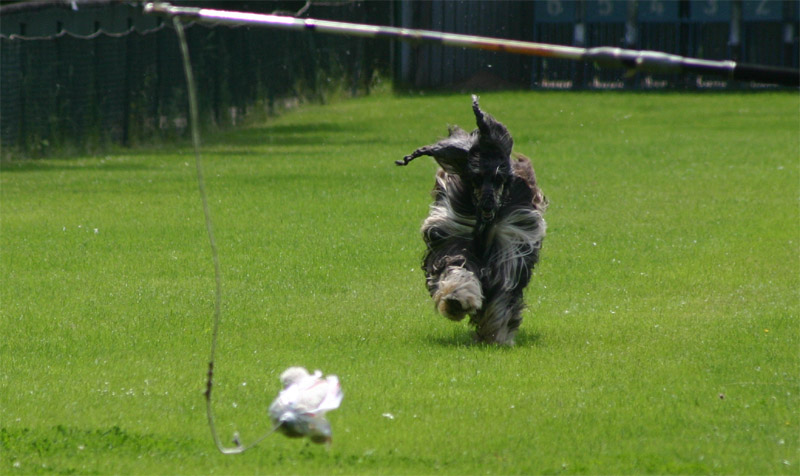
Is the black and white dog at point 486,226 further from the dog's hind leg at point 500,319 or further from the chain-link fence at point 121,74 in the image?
the chain-link fence at point 121,74

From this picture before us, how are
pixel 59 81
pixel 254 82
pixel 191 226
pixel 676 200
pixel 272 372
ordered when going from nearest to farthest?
pixel 272 372, pixel 191 226, pixel 676 200, pixel 59 81, pixel 254 82

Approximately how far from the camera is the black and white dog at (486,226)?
25.2 feet

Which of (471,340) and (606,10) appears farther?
(606,10)

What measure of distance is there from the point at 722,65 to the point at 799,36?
1158 inches

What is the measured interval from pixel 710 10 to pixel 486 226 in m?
27.1

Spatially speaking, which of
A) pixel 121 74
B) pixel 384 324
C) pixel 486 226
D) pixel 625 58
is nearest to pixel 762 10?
pixel 121 74

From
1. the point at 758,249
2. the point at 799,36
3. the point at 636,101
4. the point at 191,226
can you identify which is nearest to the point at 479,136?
the point at 758,249

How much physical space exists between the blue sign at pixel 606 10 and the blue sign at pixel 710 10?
175cm

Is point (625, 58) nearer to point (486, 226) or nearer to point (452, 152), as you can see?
point (452, 152)

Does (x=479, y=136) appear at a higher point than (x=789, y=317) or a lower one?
higher

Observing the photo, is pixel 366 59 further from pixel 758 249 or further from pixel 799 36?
pixel 758 249

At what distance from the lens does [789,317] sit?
28.7 feet

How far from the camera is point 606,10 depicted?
33750mm

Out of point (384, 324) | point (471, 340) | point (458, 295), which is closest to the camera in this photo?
point (458, 295)
